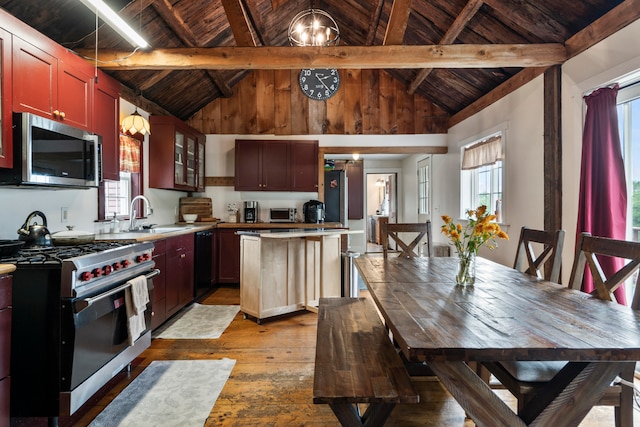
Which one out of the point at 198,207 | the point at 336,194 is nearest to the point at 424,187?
the point at 336,194

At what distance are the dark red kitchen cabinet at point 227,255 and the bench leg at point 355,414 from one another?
3.98 metres

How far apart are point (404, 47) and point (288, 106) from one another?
9.66 feet

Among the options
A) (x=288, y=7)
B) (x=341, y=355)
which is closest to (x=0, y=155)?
(x=341, y=355)

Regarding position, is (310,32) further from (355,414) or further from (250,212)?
(355,414)

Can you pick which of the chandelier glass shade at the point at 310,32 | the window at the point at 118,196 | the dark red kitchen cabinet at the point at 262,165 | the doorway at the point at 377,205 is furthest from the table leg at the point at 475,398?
the doorway at the point at 377,205

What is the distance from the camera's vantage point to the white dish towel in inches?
90.8

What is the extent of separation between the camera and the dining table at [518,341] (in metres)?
1.08

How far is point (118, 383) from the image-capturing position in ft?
7.70

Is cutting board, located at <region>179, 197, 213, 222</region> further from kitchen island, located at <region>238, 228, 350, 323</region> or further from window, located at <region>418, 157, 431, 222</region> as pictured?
window, located at <region>418, 157, 431, 222</region>

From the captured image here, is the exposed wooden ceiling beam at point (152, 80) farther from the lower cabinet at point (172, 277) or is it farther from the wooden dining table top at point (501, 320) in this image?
the wooden dining table top at point (501, 320)

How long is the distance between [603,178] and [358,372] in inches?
101

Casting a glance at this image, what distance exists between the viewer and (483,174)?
4.77m

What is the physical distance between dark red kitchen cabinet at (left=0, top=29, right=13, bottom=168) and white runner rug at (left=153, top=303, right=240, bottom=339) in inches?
75.4

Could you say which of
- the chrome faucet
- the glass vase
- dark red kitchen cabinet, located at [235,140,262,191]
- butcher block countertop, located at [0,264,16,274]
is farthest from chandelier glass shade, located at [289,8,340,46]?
butcher block countertop, located at [0,264,16,274]
